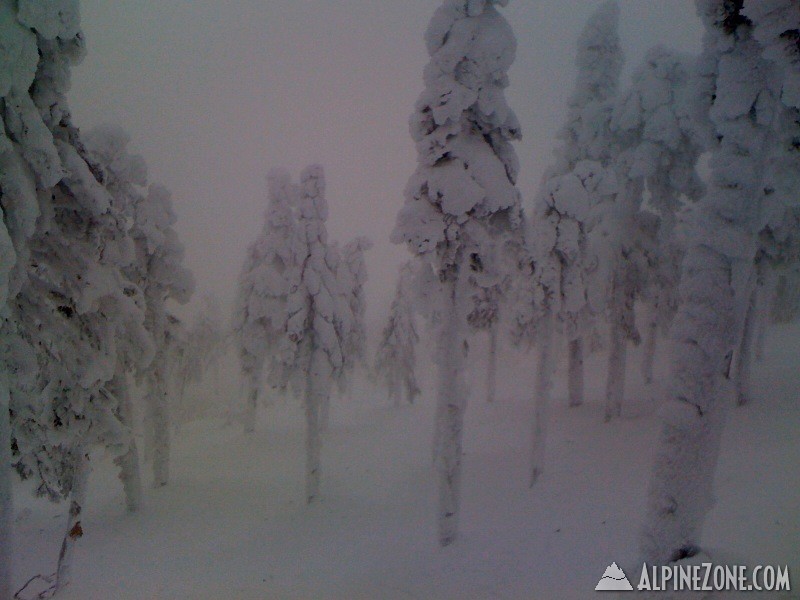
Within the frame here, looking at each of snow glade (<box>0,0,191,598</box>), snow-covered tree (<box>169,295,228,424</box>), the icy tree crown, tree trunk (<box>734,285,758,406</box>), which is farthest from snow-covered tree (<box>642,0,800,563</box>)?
snow-covered tree (<box>169,295,228,424</box>)

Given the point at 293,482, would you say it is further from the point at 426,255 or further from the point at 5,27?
the point at 5,27

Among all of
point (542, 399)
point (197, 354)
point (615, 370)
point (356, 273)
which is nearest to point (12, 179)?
point (542, 399)

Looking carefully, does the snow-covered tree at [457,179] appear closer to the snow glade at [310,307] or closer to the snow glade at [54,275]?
the snow glade at [310,307]

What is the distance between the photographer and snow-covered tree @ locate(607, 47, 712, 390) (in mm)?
16156

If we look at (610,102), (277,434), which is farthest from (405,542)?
(610,102)

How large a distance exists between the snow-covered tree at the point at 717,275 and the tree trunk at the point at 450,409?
5529 millimetres

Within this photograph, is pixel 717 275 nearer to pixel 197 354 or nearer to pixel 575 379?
pixel 575 379

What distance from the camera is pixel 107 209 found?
8766 millimetres

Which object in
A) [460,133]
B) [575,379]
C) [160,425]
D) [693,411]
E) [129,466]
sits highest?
[460,133]

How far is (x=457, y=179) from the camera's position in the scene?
10461 mm

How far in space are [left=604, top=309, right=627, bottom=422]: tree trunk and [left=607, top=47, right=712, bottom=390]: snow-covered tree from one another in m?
0.03

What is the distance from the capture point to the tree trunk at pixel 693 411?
5715 millimetres

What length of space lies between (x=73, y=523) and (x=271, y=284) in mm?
10155

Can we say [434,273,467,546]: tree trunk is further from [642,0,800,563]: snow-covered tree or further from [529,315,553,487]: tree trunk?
[642,0,800,563]: snow-covered tree
